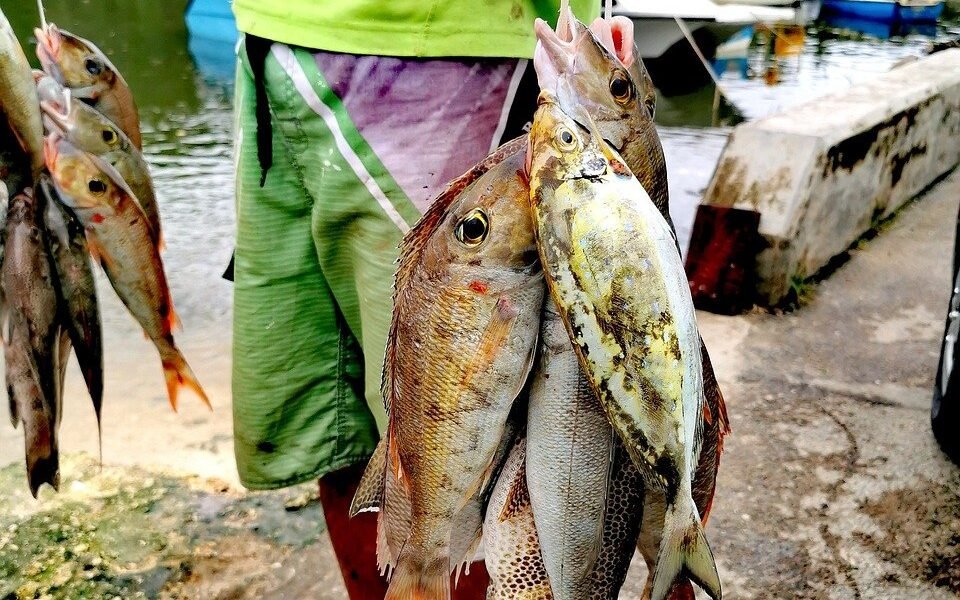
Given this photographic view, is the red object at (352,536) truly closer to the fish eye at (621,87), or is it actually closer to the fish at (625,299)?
the fish at (625,299)

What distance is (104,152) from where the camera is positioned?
2.02m

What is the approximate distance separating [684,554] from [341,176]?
3.17 ft

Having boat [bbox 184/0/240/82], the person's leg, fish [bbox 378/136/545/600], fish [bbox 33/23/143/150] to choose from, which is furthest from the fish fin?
boat [bbox 184/0/240/82]

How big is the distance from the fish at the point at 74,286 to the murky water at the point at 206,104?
137 inches

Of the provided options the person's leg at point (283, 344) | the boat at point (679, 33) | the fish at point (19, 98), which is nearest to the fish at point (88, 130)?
the fish at point (19, 98)

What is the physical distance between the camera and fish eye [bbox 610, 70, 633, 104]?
130 centimetres

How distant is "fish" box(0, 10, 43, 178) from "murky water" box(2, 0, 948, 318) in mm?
3834

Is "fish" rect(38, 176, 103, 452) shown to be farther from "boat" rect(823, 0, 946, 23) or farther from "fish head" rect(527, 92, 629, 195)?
"boat" rect(823, 0, 946, 23)

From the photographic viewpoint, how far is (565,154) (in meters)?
1.12

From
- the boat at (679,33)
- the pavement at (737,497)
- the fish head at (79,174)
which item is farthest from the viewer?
the boat at (679,33)

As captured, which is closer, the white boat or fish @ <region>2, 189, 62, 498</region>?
fish @ <region>2, 189, 62, 498</region>

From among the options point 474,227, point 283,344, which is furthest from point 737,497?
point 474,227

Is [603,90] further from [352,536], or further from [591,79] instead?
[352,536]

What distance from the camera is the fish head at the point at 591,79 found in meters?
1.28
